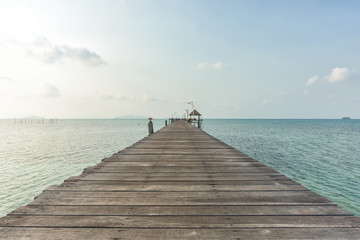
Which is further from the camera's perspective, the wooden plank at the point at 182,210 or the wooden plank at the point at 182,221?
the wooden plank at the point at 182,210

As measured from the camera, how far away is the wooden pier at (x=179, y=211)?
1818 mm

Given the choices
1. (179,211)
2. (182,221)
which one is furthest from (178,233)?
(179,211)

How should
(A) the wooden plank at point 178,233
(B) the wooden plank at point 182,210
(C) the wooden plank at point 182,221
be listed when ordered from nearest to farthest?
(A) the wooden plank at point 178,233
(C) the wooden plank at point 182,221
(B) the wooden plank at point 182,210

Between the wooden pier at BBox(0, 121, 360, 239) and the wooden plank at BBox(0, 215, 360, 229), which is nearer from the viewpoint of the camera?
the wooden pier at BBox(0, 121, 360, 239)

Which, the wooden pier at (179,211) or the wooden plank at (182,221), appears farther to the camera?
the wooden plank at (182,221)

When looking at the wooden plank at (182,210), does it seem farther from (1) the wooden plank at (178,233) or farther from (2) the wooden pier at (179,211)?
(1) the wooden plank at (178,233)

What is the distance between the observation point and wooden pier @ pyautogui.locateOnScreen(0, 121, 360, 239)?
71.6 inches

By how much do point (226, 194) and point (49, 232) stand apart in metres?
2.25

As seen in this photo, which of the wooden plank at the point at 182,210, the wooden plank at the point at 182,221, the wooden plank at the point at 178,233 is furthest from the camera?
the wooden plank at the point at 182,210

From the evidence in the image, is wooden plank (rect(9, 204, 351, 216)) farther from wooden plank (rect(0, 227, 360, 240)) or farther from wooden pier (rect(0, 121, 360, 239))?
wooden plank (rect(0, 227, 360, 240))

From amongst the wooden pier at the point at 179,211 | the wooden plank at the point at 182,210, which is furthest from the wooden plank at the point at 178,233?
the wooden plank at the point at 182,210

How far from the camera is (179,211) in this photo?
87.3 inches

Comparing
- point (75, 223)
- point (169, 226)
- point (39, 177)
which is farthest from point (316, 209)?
point (39, 177)

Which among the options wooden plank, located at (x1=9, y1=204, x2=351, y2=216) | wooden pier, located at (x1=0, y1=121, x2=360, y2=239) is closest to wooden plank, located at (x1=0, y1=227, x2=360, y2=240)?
wooden pier, located at (x1=0, y1=121, x2=360, y2=239)
